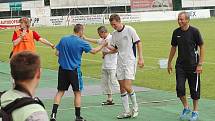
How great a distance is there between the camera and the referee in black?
9.03m

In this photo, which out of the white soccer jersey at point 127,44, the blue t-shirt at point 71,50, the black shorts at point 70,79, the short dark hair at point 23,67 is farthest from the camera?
the white soccer jersey at point 127,44

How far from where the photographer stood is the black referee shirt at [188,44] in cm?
903

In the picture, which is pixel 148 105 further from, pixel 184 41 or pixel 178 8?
pixel 178 8

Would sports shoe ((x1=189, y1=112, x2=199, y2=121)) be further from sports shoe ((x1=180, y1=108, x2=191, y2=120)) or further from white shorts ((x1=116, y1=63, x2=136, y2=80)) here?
white shorts ((x1=116, y1=63, x2=136, y2=80))

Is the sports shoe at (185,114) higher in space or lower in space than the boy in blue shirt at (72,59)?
lower

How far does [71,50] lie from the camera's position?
918cm

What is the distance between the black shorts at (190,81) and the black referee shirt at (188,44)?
104 millimetres

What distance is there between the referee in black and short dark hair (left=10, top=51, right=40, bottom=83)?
5.90 meters

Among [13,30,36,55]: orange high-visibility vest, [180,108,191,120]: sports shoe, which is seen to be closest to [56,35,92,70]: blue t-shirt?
[13,30,36,55]: orange high-visibility vest

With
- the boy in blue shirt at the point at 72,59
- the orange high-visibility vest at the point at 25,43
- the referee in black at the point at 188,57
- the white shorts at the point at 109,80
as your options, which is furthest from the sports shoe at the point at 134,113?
the orange high-visibility vest at the point at 25,43

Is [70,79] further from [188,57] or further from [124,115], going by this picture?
[188,57]

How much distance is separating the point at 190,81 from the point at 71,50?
2069mm

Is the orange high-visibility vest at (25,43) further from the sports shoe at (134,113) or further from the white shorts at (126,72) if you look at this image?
the sports shoe at (134,113)

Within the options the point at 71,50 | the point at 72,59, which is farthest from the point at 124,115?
the point at 71,50
